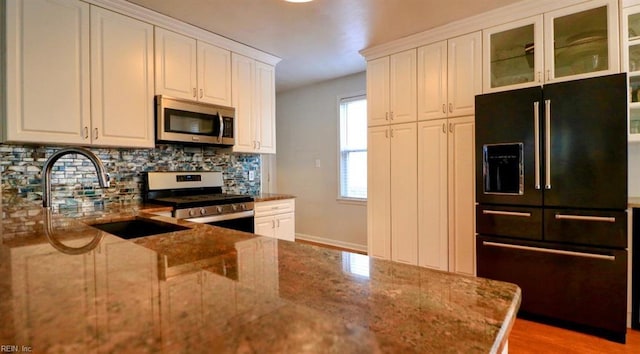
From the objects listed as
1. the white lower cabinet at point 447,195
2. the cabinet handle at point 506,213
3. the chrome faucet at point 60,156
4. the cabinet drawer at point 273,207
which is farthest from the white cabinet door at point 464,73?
the chrome faucet at point 60,156

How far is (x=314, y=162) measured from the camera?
192 inches

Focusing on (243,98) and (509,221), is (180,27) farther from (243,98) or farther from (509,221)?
(509,221)

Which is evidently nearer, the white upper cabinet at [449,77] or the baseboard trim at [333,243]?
the white upper cabinet at [449,77]

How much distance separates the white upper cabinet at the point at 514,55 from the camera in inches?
94.2

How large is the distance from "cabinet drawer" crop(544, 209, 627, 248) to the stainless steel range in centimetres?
238

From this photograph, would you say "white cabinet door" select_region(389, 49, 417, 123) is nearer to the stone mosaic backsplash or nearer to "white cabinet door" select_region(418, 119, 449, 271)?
"white cabinet door" select_region(418, 119, 449, 271)

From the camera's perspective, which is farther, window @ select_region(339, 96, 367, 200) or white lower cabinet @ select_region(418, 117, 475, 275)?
window @ select_region(339, 96, 367, 200)

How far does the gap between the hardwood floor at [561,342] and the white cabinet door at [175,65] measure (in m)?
3.17

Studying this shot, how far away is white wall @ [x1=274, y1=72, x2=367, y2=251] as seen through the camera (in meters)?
4.46

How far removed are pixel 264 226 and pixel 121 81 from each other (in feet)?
5.59

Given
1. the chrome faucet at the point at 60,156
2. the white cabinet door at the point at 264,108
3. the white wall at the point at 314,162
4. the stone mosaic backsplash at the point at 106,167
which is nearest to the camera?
the chrome faucet at the point at 60,156

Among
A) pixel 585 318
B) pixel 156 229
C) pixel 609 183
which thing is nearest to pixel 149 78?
pixel 156 229

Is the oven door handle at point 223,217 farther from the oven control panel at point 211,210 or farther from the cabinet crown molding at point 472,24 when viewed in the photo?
the cabinet crown molding at point 472,24

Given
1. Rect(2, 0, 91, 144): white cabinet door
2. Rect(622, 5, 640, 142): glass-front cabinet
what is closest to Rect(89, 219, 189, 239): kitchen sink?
Rect(2, 0, 91, 144): white cabinet door
